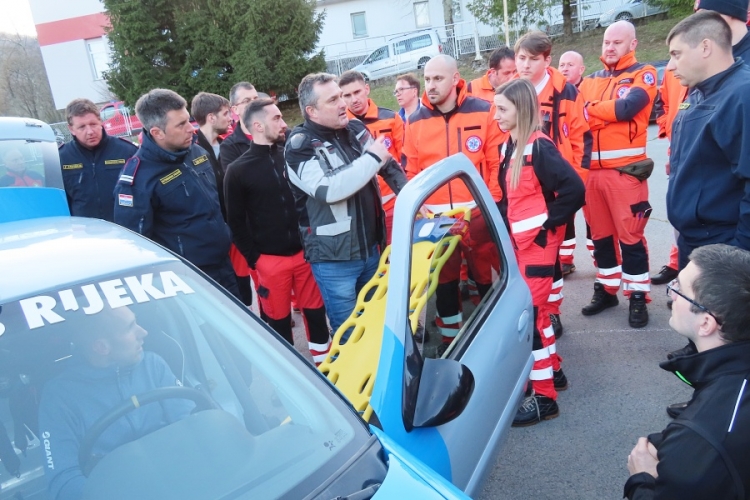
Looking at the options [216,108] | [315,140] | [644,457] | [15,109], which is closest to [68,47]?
[15,109]

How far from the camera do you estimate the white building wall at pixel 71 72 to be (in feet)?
102

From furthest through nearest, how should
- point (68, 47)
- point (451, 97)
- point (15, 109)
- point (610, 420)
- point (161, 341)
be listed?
point (15, 109)
point (68, 47)
point (451, 97)
point (610, 420)
point (161, 341)

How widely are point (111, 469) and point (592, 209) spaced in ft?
12.7

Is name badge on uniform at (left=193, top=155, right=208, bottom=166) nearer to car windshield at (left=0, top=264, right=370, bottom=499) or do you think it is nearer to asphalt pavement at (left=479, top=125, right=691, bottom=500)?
car windshield at (left=0, top=264, right=370, bottom=499)

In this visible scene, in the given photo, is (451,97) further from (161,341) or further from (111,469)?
(111,469)

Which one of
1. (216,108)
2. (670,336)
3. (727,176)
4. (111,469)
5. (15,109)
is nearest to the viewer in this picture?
(111,469)

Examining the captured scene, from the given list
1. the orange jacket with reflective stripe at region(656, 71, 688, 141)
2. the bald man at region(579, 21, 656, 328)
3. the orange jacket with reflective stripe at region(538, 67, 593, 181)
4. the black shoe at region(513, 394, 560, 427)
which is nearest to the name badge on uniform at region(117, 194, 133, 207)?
the black shoe at region(513, 394, 560, 427)

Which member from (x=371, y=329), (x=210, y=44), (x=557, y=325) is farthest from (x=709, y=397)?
(x=210, y=44)

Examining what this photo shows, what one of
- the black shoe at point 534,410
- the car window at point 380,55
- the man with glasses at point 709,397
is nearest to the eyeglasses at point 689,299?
the man with glasses at point 709,397

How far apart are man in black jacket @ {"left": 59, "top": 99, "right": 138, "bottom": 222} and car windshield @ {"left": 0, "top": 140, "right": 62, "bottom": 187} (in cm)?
128

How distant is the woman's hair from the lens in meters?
3.03

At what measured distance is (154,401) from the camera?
1612 mm

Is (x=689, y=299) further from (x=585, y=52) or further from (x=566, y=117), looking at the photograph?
(x=585, y=52)

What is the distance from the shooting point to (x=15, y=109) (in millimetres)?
42094
